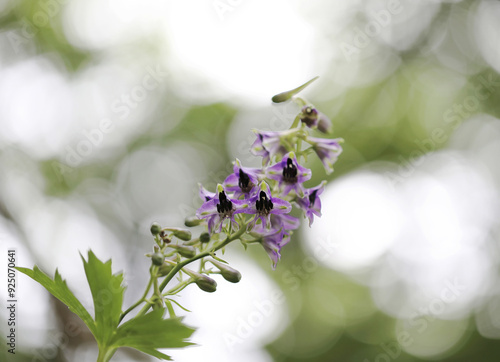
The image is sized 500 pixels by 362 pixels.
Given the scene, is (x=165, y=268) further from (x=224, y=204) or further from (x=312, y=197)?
(x=312, y=197)

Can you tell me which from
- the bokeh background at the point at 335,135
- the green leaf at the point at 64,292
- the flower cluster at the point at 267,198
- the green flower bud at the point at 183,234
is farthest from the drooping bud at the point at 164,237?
the bokeh background at the point at 335,135

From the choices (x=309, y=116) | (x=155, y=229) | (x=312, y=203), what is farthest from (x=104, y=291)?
(x=309, y=116)

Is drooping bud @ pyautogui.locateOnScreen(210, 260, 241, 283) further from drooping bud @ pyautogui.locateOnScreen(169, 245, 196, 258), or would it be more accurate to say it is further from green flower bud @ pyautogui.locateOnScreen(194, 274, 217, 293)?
drooping bud @ pyautogui.locateOnScreen(169, 245, 196, 258)

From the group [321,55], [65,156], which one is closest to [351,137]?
[321,55]

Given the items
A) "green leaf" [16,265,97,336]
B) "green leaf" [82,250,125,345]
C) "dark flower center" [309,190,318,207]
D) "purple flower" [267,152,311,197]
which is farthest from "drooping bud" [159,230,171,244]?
"dark flower center" [309,190,318,207]

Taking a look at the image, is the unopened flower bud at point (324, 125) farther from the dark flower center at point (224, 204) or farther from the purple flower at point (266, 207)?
the dark flower center at point (224, 204)

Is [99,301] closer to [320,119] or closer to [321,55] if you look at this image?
[320,119]
